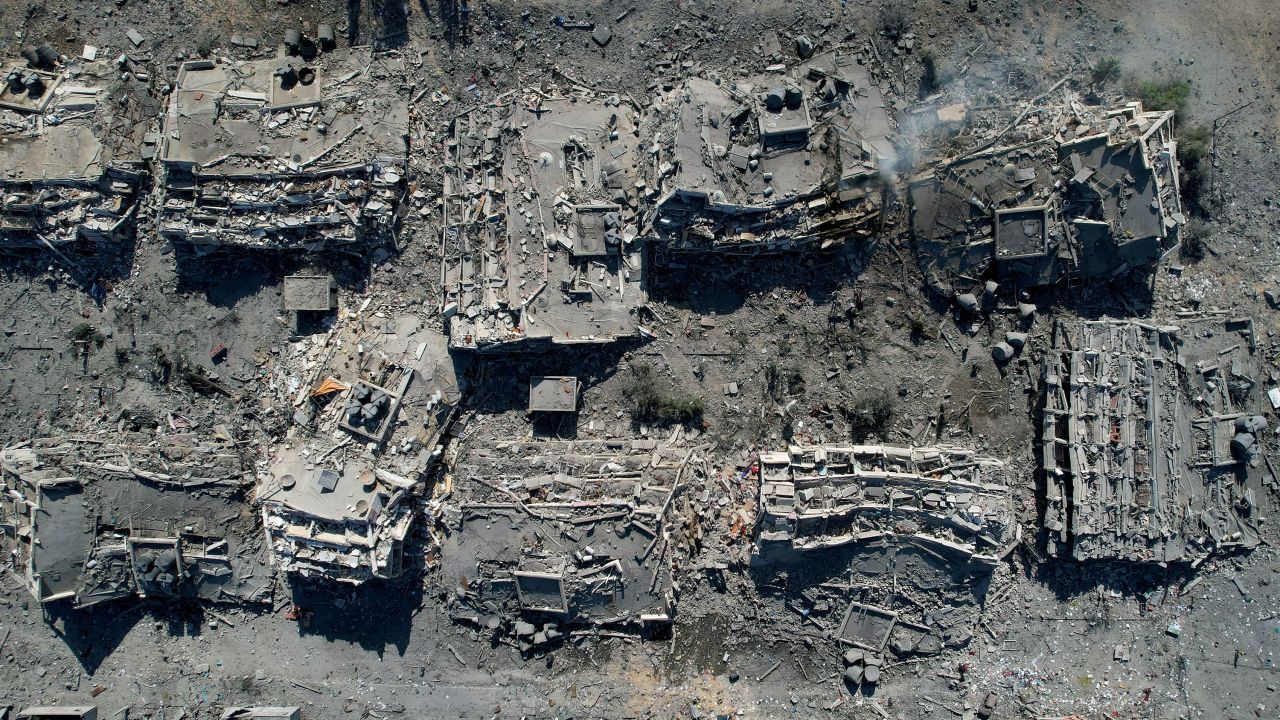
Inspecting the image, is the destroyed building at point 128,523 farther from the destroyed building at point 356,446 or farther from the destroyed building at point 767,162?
the destroyed building at point 767,162

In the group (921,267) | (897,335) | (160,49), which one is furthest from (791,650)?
(160,49)

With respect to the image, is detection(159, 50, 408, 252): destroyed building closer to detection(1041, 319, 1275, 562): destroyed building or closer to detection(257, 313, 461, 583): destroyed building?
detection(257, 313, 461, 583): destroyed building

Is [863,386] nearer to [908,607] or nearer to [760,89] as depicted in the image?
[908,607]

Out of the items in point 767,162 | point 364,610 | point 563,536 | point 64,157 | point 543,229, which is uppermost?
point 64,157

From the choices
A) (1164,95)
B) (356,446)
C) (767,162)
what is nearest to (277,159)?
(356,446)

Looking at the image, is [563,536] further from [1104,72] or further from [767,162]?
[1104,72]

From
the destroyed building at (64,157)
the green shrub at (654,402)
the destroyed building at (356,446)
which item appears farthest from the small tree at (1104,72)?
the destroyed building at (64,157)
